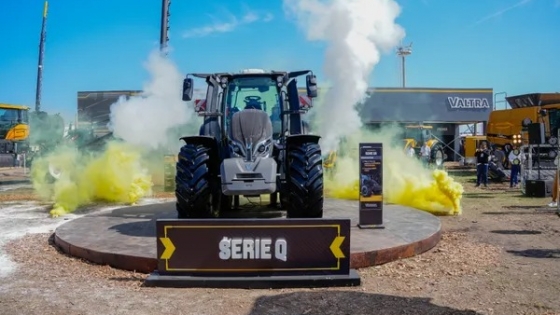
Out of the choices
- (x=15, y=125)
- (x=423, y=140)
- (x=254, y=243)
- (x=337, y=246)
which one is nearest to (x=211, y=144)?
(x=254, y=243)

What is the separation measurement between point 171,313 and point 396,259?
3.48 m

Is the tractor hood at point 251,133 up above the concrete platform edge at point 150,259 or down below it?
above

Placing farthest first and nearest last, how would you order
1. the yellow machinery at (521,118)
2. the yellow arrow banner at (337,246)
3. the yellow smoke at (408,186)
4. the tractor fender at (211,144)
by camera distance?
the yellow machinery at (521,118), the yellow smoke at (408,186), the tractor fender at (211,144), the yellow arrow banner at (337,246)

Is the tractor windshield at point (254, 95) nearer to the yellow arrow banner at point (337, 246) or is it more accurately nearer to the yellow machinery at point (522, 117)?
the yellow arrow banner at point (337, 246)

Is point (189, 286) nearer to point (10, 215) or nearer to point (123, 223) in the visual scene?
point (123, 223)

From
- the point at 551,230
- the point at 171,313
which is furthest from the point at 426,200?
the point at 171,313

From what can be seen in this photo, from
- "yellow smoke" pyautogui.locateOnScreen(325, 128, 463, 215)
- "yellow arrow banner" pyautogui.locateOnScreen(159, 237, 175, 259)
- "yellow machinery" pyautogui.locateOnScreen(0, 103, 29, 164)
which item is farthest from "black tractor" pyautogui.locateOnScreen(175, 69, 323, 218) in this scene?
"yellow machinery" pyautogui.locateOnScreen(0, 103, 29, 164)

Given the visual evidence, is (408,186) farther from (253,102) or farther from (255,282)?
(255,282)

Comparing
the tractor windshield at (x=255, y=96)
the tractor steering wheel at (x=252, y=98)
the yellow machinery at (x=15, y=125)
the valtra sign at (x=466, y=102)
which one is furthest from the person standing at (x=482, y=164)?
the yellow machinery at (x=15, y=125)

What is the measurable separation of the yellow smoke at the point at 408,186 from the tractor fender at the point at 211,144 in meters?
5.80

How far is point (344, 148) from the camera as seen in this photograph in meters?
20.2

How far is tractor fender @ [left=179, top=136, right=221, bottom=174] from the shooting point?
7.92 metres

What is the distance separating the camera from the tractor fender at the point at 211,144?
26.0 ft

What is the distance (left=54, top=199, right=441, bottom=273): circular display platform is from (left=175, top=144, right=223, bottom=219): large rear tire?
29.5 inches
